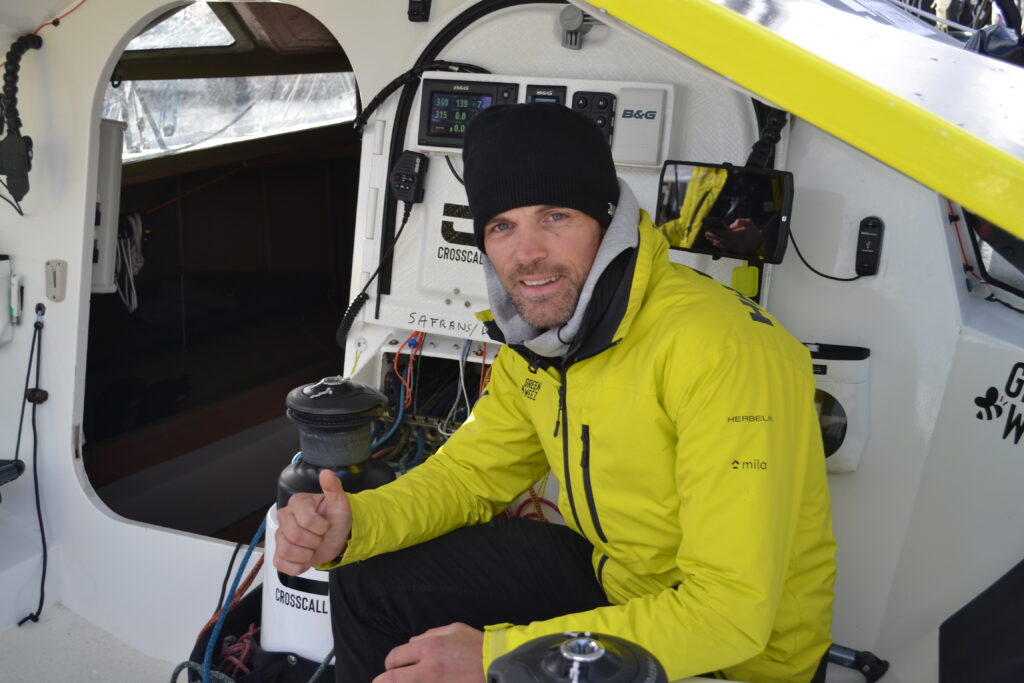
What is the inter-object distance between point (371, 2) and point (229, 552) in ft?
6.22

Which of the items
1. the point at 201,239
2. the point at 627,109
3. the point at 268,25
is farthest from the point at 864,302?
the point at 201,239

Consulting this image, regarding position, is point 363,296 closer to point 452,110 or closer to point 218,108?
point 452,110

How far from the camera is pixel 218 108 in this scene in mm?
5145

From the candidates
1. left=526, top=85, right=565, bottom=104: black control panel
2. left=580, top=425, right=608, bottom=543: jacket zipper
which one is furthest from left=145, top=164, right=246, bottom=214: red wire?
left=580, top=425, right=608, bottom=543: jacket zipper

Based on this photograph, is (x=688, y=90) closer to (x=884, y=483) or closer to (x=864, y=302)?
(x=864, y=302)

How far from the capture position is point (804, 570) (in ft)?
5.90

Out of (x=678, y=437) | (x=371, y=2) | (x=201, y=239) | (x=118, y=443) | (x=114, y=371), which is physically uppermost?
(x=371, y=2)

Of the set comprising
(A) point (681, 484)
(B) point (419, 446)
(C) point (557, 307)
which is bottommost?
(B) point (419, 446)

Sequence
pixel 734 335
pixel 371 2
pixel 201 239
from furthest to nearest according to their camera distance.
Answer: pixel 201 239 < pixel 371 2 < pixel 734 335

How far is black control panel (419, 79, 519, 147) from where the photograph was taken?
9.34 ft

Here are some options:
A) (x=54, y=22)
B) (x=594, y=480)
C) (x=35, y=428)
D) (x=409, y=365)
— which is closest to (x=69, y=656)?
(x=35, y=428)

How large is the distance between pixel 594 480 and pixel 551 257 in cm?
47

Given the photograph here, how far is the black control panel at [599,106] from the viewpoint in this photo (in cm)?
273

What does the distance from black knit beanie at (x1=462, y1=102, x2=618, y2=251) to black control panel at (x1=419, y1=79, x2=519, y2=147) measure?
0.94 meters
